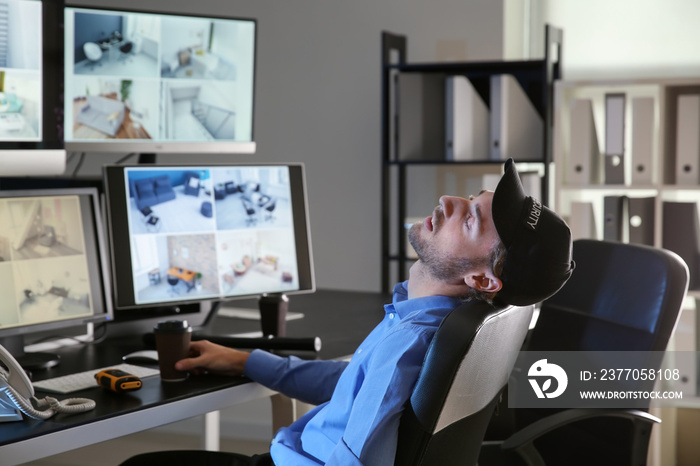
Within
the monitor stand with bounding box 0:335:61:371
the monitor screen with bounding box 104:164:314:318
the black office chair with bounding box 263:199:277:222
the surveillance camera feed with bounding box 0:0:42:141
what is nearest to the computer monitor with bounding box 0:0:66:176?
the surveillance camera feed with bounding box 0:0:42:141

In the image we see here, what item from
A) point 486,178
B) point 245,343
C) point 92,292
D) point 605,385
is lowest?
point 605,385

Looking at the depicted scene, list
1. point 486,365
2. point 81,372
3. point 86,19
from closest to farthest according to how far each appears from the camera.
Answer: point 486,365
point 81,372
point 86,19

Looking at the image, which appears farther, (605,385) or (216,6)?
(216,6)

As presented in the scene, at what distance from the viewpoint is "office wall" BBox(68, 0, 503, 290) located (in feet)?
12.5

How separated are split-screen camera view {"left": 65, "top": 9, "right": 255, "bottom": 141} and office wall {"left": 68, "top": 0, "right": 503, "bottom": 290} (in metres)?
1.29

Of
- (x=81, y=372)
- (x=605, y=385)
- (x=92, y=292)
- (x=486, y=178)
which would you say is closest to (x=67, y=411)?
(x=81, y=372)

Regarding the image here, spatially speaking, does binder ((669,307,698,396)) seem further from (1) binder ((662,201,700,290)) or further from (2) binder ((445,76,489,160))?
(2) binder ((445,76,489,160))

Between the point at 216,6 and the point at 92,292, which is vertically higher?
the point at 216,6

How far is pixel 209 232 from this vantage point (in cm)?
221

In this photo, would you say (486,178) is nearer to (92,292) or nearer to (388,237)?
(388,237)

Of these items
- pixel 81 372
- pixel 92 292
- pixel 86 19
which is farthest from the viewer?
pixel 86 19

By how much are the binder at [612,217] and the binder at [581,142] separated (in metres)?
0.12

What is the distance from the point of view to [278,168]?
2334mm

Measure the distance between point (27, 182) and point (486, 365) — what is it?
166 cm
